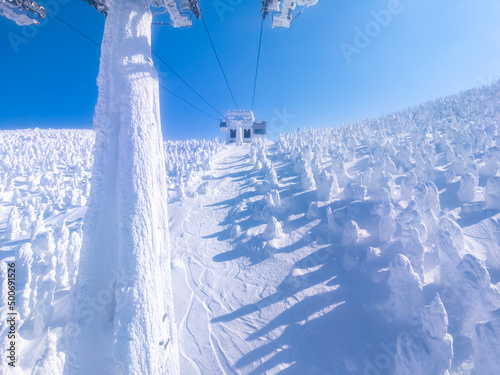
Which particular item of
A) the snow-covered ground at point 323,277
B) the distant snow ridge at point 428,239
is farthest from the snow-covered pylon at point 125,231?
the distant snow ridge at point 428,239

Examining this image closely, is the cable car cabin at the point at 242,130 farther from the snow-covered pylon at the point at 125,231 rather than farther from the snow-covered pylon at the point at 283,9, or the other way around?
the snow-covered pylon at the point at 125,231

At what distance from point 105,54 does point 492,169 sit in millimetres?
30313

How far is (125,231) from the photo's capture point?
3.12 meters

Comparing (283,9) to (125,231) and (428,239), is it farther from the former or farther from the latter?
(428,239)

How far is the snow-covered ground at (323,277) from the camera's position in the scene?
9.30 m

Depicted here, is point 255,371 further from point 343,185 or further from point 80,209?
point 80,209

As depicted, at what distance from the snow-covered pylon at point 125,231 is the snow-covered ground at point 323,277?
31 centimetres

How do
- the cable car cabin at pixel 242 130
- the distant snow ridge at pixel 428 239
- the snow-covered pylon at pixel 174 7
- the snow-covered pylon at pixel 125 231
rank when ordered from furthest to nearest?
the cable car cabin at pixel 242 130, the distant snow ridge at pixel 428 239, the snow-covered pylon at pixel 174 7, the snow-covered pylon at pixel 125 231

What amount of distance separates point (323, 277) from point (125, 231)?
524 inches

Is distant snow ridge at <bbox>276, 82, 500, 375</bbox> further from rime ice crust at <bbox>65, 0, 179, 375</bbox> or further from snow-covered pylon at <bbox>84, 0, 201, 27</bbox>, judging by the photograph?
snow-covered pylon at <bbox>84, 0, 201, 27</bbox>

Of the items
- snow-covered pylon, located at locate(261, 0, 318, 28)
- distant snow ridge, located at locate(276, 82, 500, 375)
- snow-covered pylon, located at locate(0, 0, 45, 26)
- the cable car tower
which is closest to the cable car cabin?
the cable car tower

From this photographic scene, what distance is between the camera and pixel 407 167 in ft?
80.0

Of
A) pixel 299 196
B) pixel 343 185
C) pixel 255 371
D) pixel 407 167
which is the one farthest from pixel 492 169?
pixel 255 371

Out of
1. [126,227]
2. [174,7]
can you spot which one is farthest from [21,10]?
[126,227]
